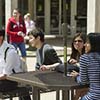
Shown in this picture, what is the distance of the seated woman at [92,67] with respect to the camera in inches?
217

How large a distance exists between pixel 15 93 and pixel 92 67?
189 cm

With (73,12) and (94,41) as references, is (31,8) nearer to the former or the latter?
(73,12)

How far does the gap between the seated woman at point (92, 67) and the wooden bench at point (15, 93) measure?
5.65ft

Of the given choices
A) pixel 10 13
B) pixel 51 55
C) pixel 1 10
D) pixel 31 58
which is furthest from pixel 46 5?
pixel 51 55

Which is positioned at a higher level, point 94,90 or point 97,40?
point 97,40

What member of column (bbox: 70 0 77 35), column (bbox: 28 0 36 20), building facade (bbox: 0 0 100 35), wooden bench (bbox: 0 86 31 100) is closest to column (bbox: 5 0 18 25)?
building facade (bbox: 0 0 100 35)

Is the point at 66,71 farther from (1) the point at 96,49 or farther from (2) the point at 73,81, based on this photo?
(1) the point at 96,49

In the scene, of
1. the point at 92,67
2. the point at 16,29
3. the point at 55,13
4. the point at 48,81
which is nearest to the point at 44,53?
the point at 48,81

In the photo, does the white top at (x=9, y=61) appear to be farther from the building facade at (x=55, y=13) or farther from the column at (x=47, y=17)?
the column at (x=47, y=17)

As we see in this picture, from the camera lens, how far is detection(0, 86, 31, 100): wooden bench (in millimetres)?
7011

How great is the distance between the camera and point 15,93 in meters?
7.07

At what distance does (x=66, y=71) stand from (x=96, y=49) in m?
0.75

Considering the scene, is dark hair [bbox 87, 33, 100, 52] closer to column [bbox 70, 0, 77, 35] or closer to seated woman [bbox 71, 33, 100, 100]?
seated woman [bbox 71, 33, 100, 100]

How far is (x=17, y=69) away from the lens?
6988mm
